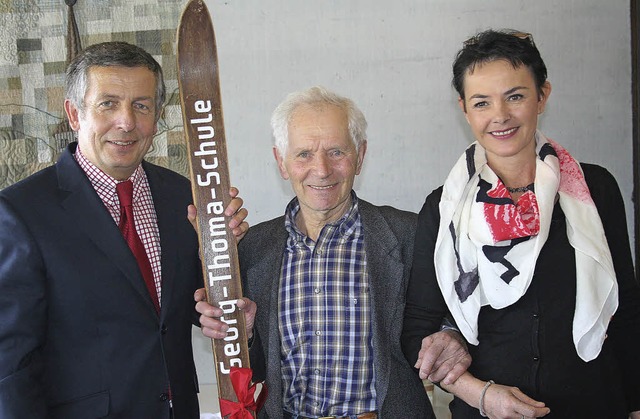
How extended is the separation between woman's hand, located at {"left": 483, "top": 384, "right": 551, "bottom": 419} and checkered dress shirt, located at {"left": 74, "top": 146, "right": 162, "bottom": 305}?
892 mm

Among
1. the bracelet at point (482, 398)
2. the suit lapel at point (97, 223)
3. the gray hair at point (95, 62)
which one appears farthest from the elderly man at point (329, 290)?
the gray hair at point (95, 62)

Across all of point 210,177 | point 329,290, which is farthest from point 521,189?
point 210,177

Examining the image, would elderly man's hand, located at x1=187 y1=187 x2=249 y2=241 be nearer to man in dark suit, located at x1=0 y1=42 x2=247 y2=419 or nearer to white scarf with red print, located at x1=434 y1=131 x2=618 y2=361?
man in dark suit, located at x1=0 y1=42 x2=247 y2=419

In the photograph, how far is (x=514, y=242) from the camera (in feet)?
5.56

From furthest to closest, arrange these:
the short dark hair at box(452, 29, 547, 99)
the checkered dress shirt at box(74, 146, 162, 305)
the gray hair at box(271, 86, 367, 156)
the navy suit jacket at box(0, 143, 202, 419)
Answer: the gray hair at box(271, 86, 367, 156)
the checkered dress shirt at box(74, 146, 162, 305)
the short dark hair at box(452, 29, 547, 99)
the navy suit jacket at box(0, 143, 202, 419)

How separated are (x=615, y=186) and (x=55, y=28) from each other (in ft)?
8.81

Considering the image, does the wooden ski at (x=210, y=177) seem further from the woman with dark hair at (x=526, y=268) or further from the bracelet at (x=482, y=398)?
the bracelet at (x=482, y=398)

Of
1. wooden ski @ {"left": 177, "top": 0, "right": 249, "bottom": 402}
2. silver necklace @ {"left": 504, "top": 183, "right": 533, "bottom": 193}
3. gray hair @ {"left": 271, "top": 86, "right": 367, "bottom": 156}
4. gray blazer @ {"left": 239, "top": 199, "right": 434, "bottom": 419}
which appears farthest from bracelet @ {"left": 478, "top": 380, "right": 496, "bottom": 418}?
gray hair @ {"left": 271, "top": 86, "right": 367, "bottom": 156}

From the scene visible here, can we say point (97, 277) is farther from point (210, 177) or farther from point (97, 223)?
point (210, 177)

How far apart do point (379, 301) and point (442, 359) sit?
0.24m

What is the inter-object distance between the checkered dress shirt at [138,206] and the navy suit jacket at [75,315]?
0.04m

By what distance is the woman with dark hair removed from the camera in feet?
5.44

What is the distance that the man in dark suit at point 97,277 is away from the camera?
160 centimetres

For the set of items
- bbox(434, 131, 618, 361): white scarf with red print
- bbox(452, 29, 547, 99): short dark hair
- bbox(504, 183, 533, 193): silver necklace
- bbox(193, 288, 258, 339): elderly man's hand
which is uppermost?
bbox(452, 29, 547, 99): short dark hair
